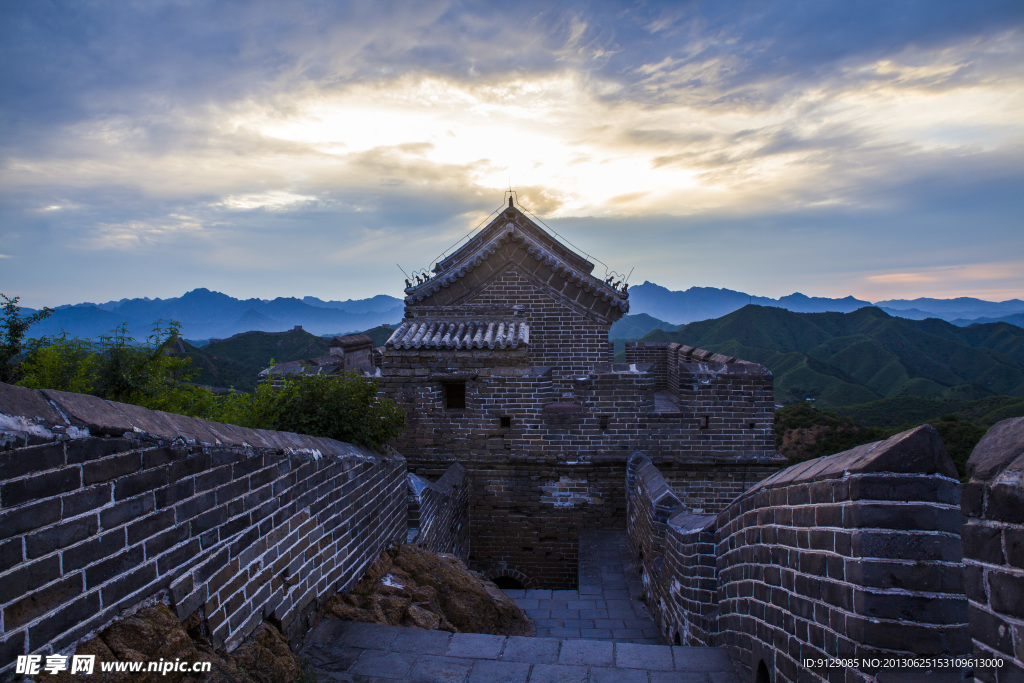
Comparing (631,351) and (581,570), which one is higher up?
(631,351)

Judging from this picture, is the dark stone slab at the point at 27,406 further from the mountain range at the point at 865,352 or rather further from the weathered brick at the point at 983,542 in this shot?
the mountain range at the point at 865,352

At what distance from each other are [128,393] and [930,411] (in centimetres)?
3617

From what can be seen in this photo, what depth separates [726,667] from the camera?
3.71 m

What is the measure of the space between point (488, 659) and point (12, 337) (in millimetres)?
5150

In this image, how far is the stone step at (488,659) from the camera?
3.41 metres

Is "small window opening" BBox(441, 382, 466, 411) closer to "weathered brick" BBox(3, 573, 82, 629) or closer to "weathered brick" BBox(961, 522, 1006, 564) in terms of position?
"weathered brick" BBox(3, 573, 82, 629)

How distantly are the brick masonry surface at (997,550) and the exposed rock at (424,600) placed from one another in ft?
11.7

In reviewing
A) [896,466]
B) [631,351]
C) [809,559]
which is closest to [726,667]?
[809,559]

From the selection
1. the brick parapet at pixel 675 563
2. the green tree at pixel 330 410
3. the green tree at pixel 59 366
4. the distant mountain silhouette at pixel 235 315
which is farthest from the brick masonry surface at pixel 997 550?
the distant mountain silhouette at pixel 235 315

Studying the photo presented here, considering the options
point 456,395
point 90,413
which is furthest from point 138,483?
point 456,395

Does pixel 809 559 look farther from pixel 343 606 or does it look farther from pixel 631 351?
pixel 631 351

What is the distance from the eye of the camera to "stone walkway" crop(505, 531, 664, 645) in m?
6.06

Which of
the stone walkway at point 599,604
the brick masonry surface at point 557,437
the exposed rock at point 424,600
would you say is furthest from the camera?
the brick masonry surface at point 557,437

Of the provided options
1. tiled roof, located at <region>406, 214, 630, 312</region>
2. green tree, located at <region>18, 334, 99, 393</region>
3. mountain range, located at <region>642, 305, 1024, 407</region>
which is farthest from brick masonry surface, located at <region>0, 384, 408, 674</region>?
mountain range, located at <region>642, 305, 1024, 407</region>
